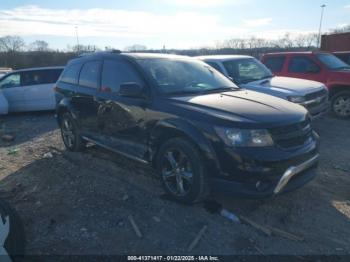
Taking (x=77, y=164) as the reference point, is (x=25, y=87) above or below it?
above

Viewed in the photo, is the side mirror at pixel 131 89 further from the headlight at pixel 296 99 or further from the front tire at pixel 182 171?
the headlight at pixel 296 99

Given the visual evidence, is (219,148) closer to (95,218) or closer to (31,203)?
(95,218)

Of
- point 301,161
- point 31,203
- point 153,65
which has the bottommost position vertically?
point 31,203

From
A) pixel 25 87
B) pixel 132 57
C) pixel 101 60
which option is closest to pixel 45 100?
pixel 25 87

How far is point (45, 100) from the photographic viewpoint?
11594mm

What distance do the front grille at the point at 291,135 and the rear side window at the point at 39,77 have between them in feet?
31.8

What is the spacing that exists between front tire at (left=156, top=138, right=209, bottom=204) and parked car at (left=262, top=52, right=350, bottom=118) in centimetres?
663

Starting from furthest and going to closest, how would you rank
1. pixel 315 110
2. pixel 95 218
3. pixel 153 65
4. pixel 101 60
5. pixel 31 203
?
pixel 315 110 → pixel 101 60 → pixel 153 65 → pixel 31 203 → pixel 95 218

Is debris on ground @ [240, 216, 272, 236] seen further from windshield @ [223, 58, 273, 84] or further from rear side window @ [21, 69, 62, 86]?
rear side window @ [21, 69, 62, 86]

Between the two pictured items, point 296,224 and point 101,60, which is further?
point 101,60

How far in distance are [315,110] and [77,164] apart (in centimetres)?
527

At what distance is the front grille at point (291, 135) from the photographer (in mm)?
3781

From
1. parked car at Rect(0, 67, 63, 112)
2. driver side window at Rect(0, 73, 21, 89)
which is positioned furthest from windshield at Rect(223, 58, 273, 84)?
driver side window at Rect(0, 73, 21, 89)

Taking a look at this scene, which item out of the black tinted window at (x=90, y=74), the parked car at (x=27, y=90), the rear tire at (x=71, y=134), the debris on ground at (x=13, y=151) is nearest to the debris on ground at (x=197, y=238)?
the black tinted window at (x=90, y=74)
